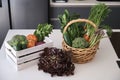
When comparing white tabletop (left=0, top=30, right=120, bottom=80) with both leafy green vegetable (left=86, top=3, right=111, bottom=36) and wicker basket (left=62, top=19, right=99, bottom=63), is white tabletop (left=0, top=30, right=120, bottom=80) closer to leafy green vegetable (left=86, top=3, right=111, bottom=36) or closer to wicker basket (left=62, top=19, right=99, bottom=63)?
wicker basket (left=62, top=19, right=99, bottom=63)

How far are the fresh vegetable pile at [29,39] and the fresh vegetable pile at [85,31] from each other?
11 cm

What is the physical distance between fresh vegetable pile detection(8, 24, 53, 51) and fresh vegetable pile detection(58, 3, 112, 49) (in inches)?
4.4

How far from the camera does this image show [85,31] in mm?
1308

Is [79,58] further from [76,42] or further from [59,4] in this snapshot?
[59,4]

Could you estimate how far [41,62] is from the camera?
45.2 inches

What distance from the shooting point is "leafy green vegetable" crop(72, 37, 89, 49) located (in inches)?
46.5

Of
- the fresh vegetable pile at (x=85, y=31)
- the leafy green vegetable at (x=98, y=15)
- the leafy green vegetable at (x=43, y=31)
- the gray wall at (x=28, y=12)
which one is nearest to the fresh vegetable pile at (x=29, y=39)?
the leafy green vegetable at (x=43, y=31)

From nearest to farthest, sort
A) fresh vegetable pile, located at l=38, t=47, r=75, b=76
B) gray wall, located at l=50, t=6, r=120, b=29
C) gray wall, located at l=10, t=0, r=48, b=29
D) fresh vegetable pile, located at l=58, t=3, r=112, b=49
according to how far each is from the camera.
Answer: fresh vegetable pile, located at l=38, t=47, r=75, b=76 → fresh vegetable pile, located at l=58, t=3, r=112, b=49 → gray wall, located at l=10, t=0, r=48, b=29 → gray wall, located at l=50, t=6, r=120, b=29

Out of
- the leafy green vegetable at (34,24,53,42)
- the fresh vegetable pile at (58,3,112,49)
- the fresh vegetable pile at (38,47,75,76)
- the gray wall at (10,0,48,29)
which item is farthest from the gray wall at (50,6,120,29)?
the fresh vegetable pile at (38,47,75,76)

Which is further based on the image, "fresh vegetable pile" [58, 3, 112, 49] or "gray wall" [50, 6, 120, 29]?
"gray wall" [50, 6, 120, 29]

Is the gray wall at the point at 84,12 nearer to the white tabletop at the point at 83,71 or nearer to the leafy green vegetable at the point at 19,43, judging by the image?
the white tabletop at the point at 83,71

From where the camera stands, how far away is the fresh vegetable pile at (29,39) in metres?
1.12

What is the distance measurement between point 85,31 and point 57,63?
32 centimetres

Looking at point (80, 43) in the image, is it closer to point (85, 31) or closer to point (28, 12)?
point (85, 31)
